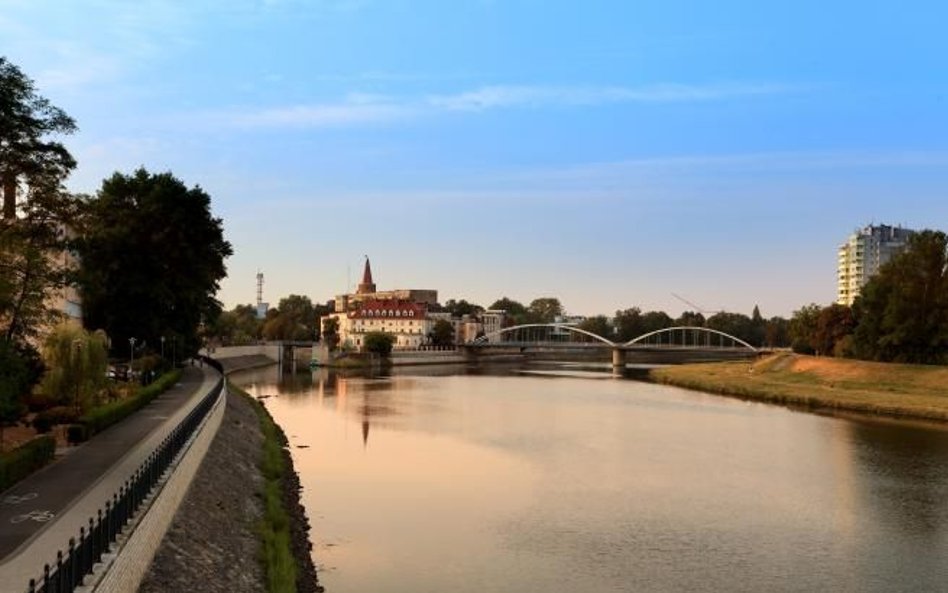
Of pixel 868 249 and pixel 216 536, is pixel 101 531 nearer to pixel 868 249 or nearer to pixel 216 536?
pixel 216 536

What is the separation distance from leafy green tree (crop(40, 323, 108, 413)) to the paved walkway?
2.22 meters

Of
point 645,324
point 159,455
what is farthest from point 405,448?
point 645,324

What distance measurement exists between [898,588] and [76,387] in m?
27.7

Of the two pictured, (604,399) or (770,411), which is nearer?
(770,411)

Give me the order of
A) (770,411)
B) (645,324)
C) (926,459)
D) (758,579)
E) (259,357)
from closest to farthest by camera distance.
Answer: (758,579) < (926,459) < (770,411) < (259,357) < (645,324)

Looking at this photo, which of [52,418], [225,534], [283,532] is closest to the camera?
[225,534]

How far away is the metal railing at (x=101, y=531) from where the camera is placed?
10242 mm

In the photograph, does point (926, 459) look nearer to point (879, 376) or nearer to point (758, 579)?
point (758, 579)

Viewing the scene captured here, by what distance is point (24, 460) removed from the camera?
779 inches

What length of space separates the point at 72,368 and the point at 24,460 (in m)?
12.5

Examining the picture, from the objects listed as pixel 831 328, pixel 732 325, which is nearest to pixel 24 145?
pixel 831 328

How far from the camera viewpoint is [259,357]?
129 metres

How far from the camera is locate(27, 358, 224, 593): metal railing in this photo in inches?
403

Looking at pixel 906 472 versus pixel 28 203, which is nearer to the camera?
pixel 28 203
